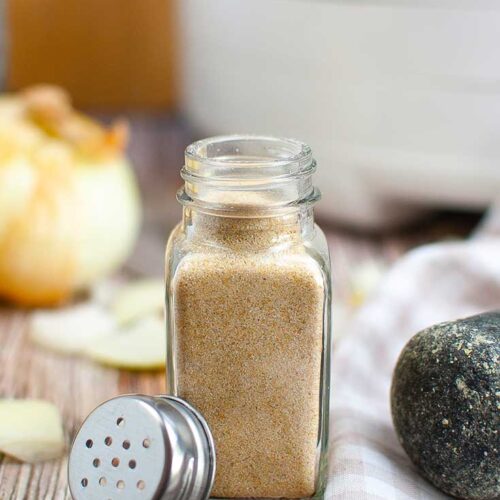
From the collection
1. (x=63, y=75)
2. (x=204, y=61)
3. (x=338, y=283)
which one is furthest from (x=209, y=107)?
(x=63, y=75)

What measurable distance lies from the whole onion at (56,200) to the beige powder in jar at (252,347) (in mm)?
413

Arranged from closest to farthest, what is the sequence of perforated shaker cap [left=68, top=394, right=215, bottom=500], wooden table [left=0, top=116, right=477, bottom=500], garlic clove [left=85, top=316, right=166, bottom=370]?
perforated shaker cap [left=68, top=394, right=215, bottom=500] < wooden table [left=0, top=116, right=477, bottom=500] < garlic clove [left=85, top=316, right=166, bottom=370]

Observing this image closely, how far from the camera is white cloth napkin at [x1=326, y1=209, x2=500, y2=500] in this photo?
65cm

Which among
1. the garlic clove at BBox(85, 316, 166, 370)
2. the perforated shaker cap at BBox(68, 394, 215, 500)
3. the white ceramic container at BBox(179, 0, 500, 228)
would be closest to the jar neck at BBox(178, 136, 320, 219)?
the perforated shaker cap at BBox(68, 394, 215, 500)

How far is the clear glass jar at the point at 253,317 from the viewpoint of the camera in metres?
0.60

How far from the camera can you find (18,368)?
885mm

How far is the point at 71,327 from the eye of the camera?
980 millimetres

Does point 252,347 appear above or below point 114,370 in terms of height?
A: above

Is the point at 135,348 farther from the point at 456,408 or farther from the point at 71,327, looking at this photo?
the point at 456,408

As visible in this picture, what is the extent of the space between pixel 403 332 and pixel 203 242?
12.6 inches

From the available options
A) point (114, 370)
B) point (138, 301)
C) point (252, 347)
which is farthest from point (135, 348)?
point (252, 347)

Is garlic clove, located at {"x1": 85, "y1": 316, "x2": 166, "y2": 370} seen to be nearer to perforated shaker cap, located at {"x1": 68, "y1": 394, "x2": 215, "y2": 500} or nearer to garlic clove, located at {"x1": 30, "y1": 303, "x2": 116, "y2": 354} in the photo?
garlic clove, located at {"x1": 30, "y1": 303, "x2": 116, "y2": 354}

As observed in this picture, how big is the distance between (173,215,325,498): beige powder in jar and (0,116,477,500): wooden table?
0.41ft

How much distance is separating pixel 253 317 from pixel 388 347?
283 millimetres
